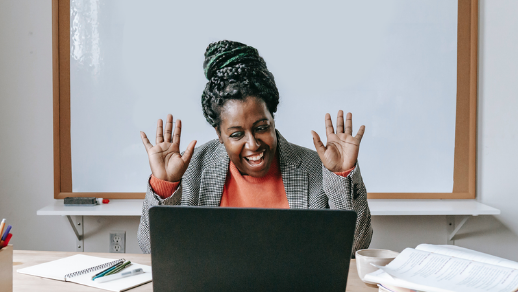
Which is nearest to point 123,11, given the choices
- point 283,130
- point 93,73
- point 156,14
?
point 156,14

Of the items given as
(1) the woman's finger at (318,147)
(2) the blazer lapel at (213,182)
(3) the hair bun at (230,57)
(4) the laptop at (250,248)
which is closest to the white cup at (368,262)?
(4) the laptop at (250,248)

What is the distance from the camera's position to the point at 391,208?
1.91 meters

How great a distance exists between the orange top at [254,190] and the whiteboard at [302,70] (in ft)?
2.00

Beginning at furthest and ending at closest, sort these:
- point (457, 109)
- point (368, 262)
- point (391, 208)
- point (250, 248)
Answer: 1. point (457, 109)
2. point (391, 208)
3. point (368, 262)
4. point (250, 248)

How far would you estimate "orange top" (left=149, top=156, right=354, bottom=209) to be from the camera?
4.93 feet

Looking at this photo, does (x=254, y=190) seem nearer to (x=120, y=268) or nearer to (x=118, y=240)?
(x=120, y=268)

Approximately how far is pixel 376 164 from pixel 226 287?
1.61m

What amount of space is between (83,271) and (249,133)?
2.27 ft

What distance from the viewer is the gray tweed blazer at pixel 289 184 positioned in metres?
1.34

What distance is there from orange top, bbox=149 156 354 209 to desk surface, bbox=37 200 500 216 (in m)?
0.55

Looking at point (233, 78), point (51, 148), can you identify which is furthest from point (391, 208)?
point (51, 148)

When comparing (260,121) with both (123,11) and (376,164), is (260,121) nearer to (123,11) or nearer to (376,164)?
(376,164)

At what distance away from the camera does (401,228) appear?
2162 millimetres

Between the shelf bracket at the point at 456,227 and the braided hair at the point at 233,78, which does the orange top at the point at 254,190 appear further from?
the shelf bracket at the point at 456,227
